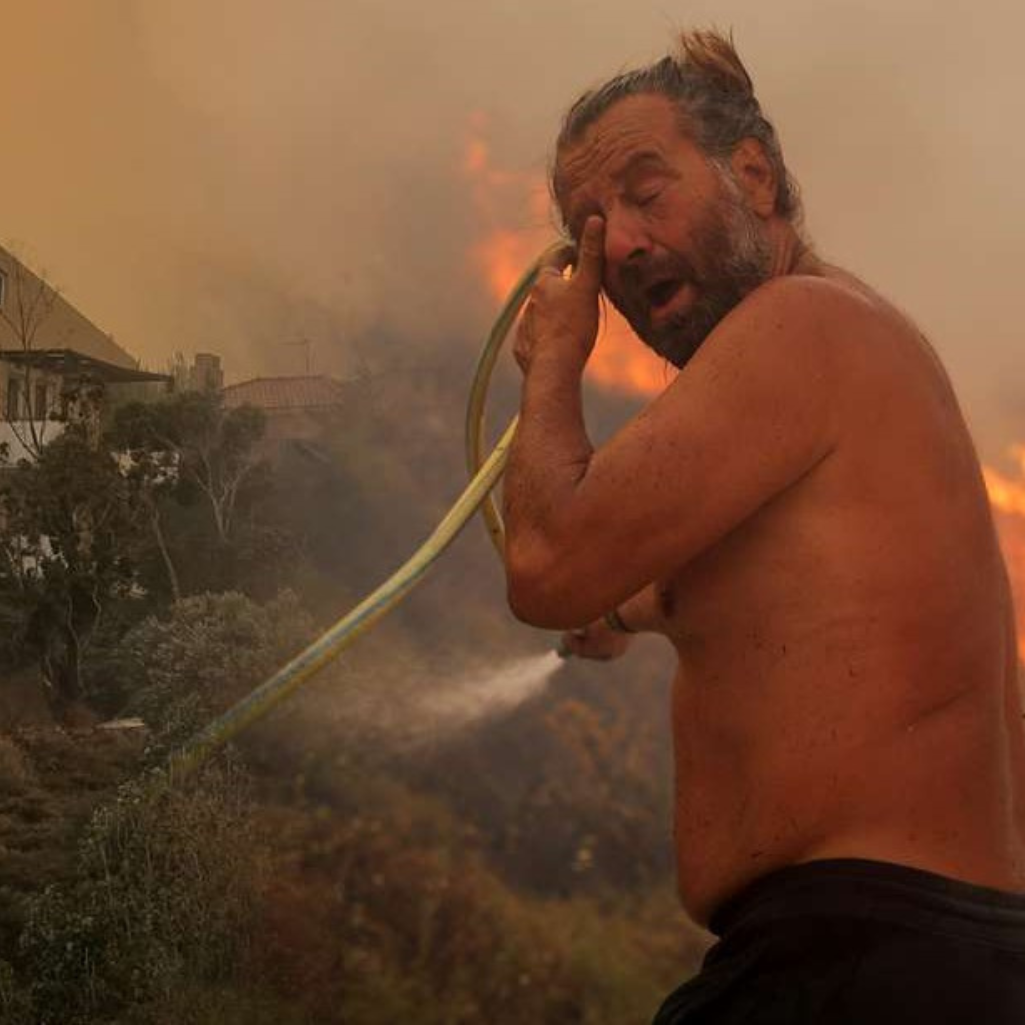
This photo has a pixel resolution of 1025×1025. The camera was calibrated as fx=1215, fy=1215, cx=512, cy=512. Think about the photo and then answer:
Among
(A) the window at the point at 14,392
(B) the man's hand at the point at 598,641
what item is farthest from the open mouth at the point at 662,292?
(A) the window at the point at 14,392

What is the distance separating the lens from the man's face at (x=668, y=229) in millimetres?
1874

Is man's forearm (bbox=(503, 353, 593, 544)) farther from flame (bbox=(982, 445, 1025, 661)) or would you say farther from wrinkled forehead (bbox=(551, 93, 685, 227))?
flame (bbox=(982, 445, 1025, 661))

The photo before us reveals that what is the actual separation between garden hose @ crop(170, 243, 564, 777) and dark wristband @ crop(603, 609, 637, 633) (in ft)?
1.14

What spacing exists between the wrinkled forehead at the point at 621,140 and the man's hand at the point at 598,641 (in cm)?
96

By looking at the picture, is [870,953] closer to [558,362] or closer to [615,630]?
[558,362]

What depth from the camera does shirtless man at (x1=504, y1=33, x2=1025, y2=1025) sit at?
4.80ft

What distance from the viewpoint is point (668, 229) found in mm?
1877

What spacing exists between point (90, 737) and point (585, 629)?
157cm

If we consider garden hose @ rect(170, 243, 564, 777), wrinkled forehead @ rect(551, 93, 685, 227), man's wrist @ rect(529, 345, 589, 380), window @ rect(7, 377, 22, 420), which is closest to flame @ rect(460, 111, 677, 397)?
garden hose @ rect(170, 243, 564, 777)

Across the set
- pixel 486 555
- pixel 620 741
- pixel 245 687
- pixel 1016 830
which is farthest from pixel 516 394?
pixel 1016 830

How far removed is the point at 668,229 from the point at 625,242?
7 centimetres

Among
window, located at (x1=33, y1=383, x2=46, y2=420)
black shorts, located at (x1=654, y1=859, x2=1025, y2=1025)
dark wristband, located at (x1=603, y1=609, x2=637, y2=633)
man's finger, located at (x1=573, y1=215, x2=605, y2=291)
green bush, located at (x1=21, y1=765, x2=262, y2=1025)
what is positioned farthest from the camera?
window, located at (x1=33, y1=383, x2=46, y2=420)

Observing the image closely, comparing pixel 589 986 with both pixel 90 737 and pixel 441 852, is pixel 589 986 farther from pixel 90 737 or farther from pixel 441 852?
pixel 90 737

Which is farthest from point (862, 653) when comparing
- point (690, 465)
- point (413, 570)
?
point (413, 570)
